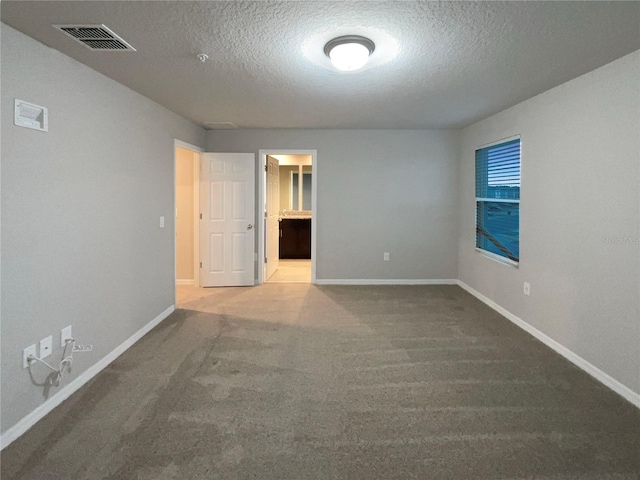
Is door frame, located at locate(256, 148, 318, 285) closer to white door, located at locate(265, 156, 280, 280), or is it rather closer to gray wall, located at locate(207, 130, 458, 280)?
gray wall, located at locate(207, 130, 458, 280)

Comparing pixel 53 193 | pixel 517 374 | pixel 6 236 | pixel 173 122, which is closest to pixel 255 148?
pixel 173 122

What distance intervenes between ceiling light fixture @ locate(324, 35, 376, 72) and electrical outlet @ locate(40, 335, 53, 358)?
98.6 inches

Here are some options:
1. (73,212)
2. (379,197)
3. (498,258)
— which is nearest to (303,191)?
(379,197)

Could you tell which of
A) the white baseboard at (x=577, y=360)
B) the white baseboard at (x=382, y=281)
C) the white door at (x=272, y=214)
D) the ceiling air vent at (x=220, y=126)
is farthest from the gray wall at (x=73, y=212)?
the white baseboard at (x=577, y=360)

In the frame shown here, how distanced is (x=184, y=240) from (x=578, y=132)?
15.9 feet

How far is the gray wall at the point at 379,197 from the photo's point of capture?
5.73m

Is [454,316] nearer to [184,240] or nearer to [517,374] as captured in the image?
[517,374]

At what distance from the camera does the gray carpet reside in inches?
74.5

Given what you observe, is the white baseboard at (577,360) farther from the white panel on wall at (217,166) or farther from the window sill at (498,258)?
the white panel on wall at (217,166)

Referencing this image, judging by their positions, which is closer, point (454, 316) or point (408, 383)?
point (408, 383)

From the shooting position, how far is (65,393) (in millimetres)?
2561

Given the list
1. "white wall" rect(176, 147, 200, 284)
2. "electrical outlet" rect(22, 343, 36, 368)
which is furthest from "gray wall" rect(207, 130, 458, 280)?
"electrical outlet" rect(22, 343, 36, 368)

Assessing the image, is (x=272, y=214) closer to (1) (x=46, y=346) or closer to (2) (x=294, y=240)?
(2) (x=294, y=240)

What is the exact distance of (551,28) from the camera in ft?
7.19
